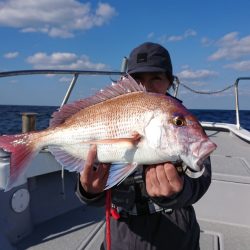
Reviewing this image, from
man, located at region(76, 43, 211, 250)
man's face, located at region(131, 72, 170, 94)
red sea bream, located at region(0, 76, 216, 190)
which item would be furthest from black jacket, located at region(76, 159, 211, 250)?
man's face, located at region(131, 72, 170, 94)

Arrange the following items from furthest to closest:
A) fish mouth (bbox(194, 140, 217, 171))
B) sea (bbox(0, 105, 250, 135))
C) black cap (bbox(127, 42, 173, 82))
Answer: sea (bbox(0, 105, 250, 135)) < black cap (bbox(127, 42, 173, 82)) < fish mouth (bbox(194, 140, 217, 171))

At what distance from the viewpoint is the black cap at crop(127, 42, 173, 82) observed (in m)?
2.10

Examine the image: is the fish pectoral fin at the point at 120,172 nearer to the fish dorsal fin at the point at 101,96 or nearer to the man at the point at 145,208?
the man at the point at 145,208

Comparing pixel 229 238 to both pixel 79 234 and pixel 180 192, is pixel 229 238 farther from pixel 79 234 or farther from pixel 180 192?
pixel 180 192

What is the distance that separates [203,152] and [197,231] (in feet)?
2.70

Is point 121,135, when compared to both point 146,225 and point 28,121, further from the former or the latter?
point 28,121

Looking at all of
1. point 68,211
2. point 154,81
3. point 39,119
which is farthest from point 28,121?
point 154,81

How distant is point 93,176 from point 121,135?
361 mm

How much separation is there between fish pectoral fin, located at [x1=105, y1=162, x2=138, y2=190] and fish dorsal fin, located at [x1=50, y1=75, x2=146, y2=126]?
0.38m

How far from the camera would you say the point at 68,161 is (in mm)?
1781

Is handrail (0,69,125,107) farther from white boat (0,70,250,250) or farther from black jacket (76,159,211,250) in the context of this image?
black jacket (76,159,211,250)

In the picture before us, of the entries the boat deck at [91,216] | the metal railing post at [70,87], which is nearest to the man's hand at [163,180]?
the boat deck at [91,216]

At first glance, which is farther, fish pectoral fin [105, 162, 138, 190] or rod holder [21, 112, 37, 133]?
rod holder [21, 112, 37, 133]

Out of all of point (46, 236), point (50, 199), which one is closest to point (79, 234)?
point (46, 236)
